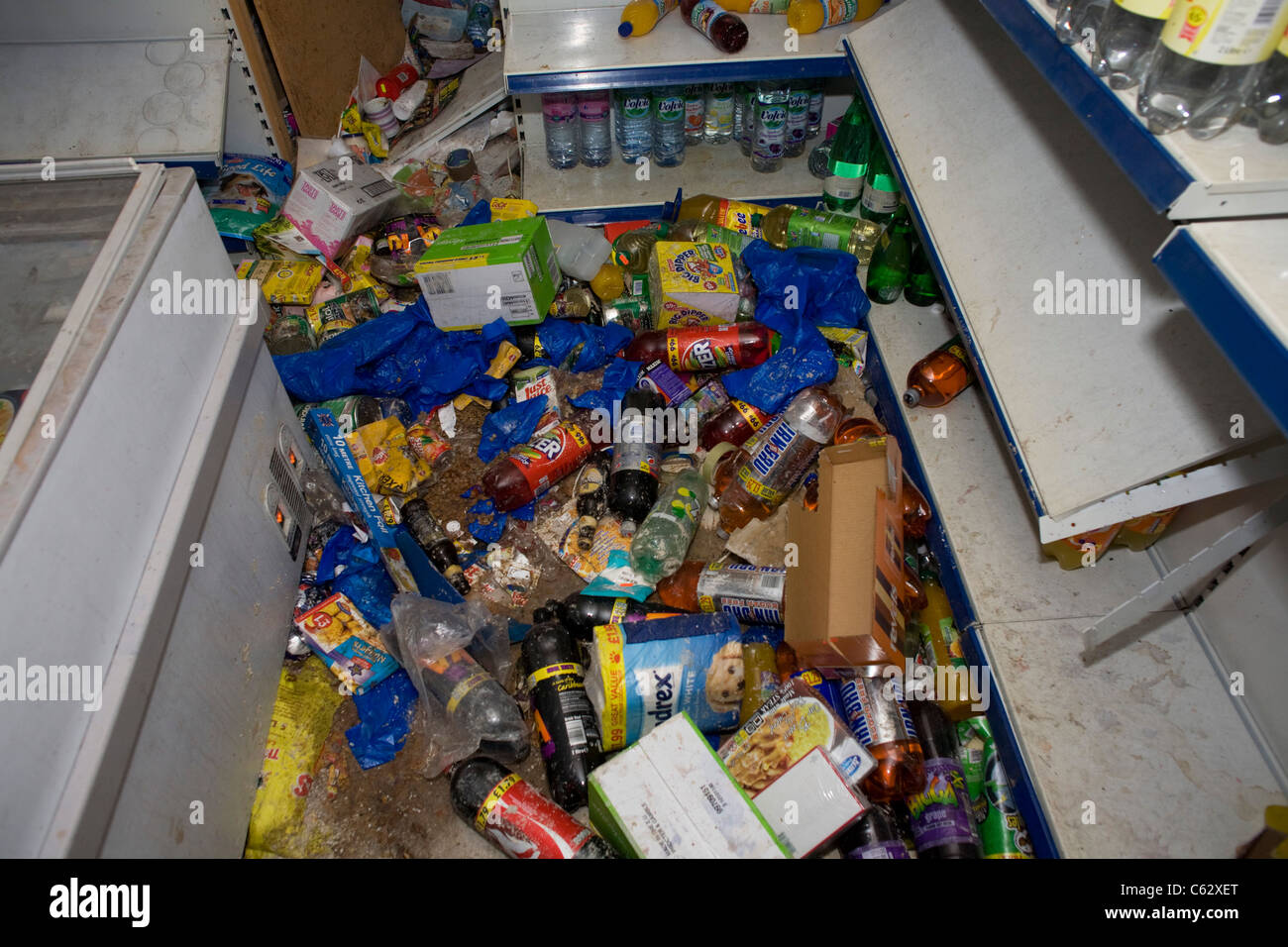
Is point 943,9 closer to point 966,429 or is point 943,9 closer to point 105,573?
point 966,429

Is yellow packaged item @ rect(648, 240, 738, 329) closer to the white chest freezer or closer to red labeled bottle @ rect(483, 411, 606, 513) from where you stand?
red labeled bottle @ rect(483, 411, 606, 513)

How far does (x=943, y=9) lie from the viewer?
2865 mm

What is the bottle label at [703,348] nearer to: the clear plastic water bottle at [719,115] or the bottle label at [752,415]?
the bottle label at [752,415]

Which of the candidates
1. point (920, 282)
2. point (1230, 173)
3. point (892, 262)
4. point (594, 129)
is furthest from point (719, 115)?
point (1230, 173)

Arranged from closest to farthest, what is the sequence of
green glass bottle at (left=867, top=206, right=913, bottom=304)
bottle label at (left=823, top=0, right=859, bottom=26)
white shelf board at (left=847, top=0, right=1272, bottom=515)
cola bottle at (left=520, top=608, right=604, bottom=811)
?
white shelf board at (left=847, top=0, right=1272, bottom=515), cola bottle at (left=520, top=608, right=604, bottom=811), green glass bottle at (left=867, top=206, right=913, bottom=304), bottle label at (left=823, top=0, right=859, bottom=26)

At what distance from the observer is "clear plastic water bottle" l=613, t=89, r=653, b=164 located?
3631 mm

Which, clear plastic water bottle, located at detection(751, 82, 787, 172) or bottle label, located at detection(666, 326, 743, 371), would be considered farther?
clear plastic water bottle, located at detection(751, 82, 787, 172)

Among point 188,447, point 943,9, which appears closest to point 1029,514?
point 943,9

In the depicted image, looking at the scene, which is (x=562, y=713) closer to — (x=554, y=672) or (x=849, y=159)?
(x=554, y=672)

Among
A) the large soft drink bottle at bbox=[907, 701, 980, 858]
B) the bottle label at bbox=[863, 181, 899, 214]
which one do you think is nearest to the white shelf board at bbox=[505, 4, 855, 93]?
the bottle label at bbox=[863, 181, 899, 214]

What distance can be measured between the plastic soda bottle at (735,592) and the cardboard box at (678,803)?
22.3 inches

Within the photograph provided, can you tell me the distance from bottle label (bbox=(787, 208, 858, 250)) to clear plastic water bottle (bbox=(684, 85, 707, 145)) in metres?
0.90

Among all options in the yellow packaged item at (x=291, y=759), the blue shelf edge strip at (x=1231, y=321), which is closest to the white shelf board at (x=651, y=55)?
the blue shelf edge strip at (x=1231, y=321)

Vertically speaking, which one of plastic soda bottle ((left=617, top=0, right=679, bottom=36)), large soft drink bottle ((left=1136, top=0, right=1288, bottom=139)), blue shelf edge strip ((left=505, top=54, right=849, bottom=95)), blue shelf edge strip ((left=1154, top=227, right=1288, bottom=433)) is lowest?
blue shelf edge strip ((left=1154, top=227, right=1288, bottom=433))
